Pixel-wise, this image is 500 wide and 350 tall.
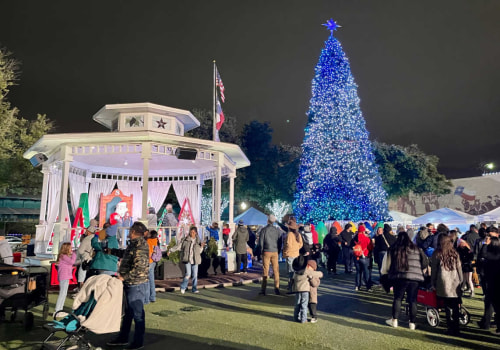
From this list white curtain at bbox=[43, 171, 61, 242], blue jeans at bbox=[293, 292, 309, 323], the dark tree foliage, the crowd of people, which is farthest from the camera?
the dark tree foliage

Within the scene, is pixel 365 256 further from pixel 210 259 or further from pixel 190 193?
pixel 190 193

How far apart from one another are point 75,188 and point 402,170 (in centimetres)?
2725

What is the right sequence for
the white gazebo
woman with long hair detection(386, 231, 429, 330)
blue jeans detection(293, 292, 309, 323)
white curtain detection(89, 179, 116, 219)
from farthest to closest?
white curtain detection(89, 179, 116, 219)
the white gazebo
blue jeans detection(293, 292, 309, 323)
woman with long hair detection(386, 231, 429, 330)

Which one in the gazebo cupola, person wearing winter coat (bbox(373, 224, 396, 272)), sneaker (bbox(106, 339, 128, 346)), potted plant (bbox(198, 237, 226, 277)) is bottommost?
sneaker (bbox(106, 339, 128, 346))

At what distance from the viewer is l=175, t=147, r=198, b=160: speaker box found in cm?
1244

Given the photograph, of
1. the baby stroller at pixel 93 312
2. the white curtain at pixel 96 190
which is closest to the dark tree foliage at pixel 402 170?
the white curtain at pixel 96 190

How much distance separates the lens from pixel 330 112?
23844 millimetres

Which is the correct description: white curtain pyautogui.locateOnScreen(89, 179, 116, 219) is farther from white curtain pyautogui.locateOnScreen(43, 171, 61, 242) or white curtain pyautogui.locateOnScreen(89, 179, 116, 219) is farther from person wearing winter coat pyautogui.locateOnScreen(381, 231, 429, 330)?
person wearing winter coat pyautogui.locateOnScreen(381, 231, 429, 330)

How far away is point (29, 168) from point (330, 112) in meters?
19.0

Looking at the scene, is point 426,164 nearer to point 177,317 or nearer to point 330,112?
point 330,112

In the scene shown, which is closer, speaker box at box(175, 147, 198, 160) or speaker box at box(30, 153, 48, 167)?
speaker box at box(175, 147, 198, 160)

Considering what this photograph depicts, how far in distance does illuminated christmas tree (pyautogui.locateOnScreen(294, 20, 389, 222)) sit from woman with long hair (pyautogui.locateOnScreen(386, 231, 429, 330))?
55.3 ft

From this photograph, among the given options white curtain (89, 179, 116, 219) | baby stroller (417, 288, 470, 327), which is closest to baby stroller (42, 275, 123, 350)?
baby stroller (417, 288, 470, 327)

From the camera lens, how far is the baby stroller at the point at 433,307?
6.58 m
